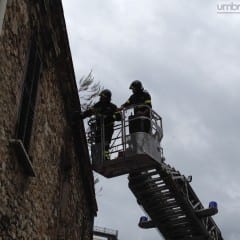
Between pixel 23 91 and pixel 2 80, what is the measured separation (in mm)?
851

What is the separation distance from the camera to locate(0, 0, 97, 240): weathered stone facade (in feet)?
22.8

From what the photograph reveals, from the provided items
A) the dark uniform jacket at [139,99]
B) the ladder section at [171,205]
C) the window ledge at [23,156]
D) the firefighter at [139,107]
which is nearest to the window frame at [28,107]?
the window ledge at [23,156]

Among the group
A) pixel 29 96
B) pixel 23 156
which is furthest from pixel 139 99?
pixel 23 156

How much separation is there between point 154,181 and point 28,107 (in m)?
6.35

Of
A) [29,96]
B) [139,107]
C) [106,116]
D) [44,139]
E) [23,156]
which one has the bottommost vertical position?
[23,156]

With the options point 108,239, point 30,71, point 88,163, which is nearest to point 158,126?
point 88,163

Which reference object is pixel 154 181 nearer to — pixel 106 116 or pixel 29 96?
pixel 106 116

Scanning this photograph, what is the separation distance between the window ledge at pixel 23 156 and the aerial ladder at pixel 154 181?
341cm

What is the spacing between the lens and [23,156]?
7.23 metres

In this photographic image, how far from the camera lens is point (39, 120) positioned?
8.42 metres

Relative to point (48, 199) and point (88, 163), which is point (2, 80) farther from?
point (88, 163)

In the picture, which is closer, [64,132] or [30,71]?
[30,71]

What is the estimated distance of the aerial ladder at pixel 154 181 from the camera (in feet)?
35.4

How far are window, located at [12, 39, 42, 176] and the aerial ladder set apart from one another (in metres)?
3.15
